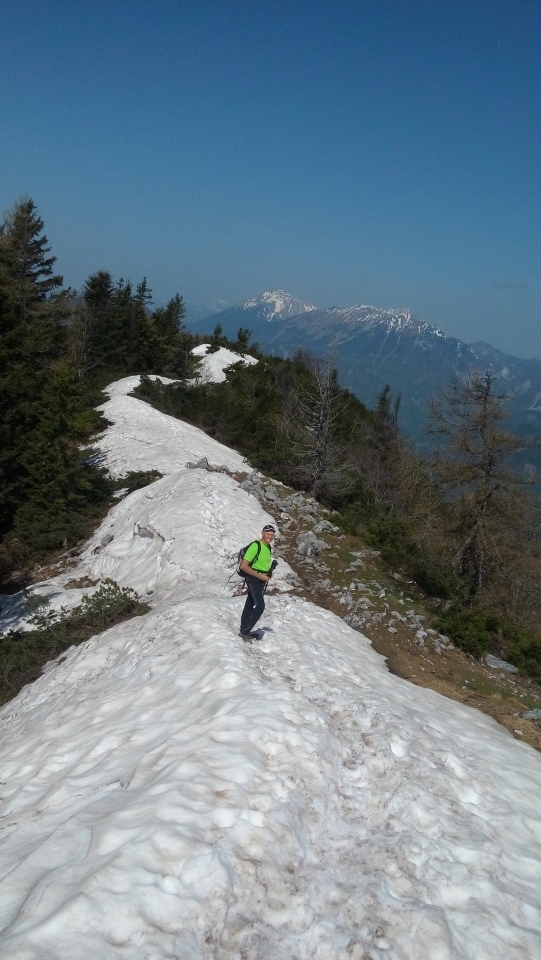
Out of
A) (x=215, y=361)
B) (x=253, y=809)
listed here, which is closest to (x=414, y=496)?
(x=253, y=809)

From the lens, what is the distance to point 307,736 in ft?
23.0

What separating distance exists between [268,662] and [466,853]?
435 cm

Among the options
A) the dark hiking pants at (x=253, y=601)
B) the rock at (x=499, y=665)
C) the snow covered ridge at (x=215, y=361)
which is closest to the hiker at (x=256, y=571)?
the dark hiking pants at (x=253, y=601)

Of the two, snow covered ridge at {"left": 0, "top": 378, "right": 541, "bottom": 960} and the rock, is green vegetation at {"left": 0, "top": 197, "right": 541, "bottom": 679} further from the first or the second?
snow covered ridge at {"left": 0, "top": 378, "right": 541, "bottom": 960}

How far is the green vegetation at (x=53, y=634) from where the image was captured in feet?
37.7

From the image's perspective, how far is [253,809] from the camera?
18.3 feet

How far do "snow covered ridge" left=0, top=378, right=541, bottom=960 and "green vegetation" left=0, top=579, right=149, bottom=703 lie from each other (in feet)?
2.48

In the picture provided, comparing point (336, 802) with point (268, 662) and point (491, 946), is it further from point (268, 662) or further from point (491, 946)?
point (268, 662)

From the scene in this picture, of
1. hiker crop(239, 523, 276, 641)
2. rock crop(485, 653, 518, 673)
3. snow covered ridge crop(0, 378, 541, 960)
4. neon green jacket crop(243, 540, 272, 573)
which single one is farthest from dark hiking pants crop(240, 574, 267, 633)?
rock crop(485, 653, 518, 673)

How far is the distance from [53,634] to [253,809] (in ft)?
27.4

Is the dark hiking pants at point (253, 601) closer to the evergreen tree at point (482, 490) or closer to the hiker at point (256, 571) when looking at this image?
the hiker at point (256, 571)

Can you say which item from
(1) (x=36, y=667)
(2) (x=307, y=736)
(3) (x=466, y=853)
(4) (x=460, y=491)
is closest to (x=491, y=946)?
(3) (x=466, y=853)

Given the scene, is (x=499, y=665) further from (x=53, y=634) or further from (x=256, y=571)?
(x=53, y=634)

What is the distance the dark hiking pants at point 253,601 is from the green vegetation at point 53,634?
3666 mm
